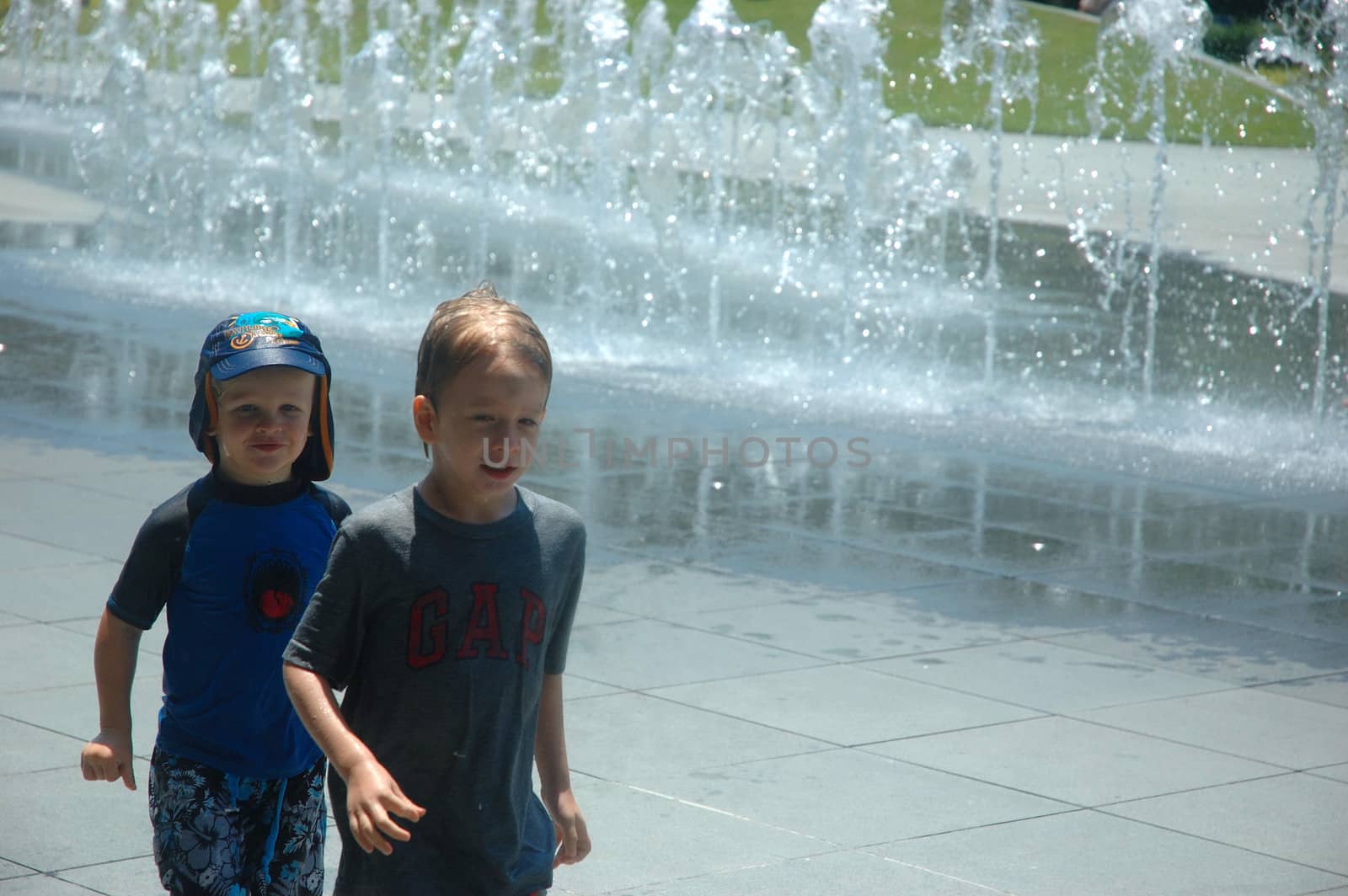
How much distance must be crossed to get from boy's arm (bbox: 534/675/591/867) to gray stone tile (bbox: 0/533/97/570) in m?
4.04

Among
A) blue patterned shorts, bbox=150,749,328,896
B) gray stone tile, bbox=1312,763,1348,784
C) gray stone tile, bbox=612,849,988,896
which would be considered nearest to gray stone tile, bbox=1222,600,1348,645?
gray stone tile, bbox=1312,763,1348,784

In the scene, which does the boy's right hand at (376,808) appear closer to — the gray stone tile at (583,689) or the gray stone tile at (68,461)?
the gray stone tile at (583,689)

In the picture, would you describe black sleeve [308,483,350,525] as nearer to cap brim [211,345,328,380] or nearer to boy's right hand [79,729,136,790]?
cap brim [211,345,328,380]

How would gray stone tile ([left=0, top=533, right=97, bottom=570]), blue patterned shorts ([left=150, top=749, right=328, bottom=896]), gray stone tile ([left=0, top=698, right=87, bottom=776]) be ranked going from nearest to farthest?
blue patterned shorts ([left=150, top=749, right=328, bottom=896]), gray stone tile ([left=0, top=698, right=87, bottom=776]), gray stone tile ([left=0, top=533, right=97, bottom=570])

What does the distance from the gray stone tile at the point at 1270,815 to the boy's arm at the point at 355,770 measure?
2.44 metres

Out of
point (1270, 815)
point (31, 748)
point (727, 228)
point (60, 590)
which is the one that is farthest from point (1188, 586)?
point (727, 228)

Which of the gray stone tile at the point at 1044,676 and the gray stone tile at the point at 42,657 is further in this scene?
the gray stone tile at the point at 1044,676

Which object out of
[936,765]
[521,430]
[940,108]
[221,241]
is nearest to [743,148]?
[940,108]

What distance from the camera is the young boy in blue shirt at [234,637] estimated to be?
114 inches

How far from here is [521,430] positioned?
2574mm

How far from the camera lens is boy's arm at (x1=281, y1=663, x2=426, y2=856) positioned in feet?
7.73

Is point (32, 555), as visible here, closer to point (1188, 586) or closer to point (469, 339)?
point (1188, 586)

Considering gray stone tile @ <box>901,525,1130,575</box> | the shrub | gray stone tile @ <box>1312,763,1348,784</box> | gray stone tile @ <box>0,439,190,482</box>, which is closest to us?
gray stone tile @ <box>1312,763,1348,784</box>

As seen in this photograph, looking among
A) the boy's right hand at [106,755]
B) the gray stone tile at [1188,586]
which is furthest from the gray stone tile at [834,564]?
the boy's right hand at [106,755]
